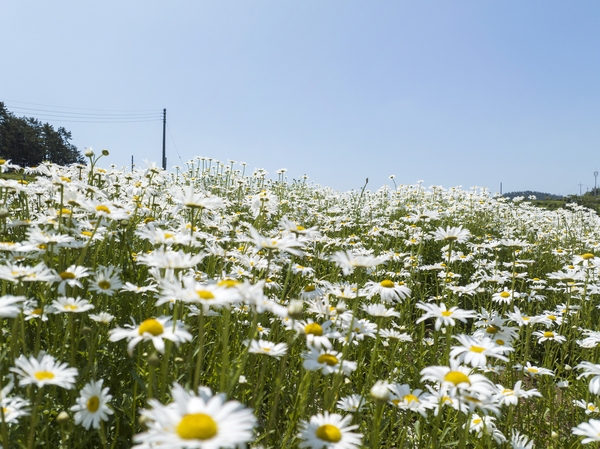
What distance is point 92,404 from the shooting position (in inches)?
57.1

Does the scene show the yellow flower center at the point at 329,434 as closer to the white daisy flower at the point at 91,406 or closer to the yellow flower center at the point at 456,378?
the yellow flower center at the point at 456,378

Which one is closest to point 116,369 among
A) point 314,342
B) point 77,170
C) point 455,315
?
point 314,342

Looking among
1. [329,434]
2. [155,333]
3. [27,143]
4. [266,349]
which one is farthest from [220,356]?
[27,143]

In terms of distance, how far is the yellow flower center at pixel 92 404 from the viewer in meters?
1.44

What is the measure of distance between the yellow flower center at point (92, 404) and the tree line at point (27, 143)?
53212mm

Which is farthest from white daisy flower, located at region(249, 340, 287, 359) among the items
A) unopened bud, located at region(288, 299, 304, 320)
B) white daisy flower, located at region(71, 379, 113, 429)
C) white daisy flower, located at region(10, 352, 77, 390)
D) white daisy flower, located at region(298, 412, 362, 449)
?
white daisy flower, located at region(10, 352, 77, 390)

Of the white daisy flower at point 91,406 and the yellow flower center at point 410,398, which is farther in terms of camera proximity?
the yellow flower center at point 410,398

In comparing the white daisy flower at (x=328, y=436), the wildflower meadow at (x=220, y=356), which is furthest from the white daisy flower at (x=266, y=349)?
the white daisy flower at (x=328, y=436)

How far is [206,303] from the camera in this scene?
1188 millimetres

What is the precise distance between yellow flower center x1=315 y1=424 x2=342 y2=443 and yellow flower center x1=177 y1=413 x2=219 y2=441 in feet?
1.74

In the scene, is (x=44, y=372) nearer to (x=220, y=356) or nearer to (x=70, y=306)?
(x=70, y=306)

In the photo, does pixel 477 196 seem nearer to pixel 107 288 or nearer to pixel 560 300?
pixel 560 300

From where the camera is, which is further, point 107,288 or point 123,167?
point 123,167

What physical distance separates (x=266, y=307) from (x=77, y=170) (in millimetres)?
3995
